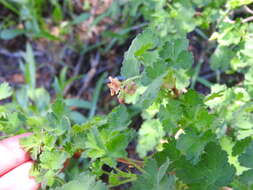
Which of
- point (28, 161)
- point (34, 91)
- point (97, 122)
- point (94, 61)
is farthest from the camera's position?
point (94, 61)

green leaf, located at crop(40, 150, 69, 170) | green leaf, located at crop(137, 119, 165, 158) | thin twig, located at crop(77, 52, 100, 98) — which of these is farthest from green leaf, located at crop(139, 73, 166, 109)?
thin twig, located at crop(77, 52, 100, 98)

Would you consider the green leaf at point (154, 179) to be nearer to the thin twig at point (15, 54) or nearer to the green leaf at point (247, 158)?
the green leaf at point (247, 158)

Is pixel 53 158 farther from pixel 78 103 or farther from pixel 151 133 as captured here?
pixel 78 103

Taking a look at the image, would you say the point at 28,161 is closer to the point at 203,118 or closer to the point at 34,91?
the point at 203,118

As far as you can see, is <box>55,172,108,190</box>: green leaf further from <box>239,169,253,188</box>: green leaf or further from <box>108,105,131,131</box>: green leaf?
<box>239,169,253,188</box>: green leaf

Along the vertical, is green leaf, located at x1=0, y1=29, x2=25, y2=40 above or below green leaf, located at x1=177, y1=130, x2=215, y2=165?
above

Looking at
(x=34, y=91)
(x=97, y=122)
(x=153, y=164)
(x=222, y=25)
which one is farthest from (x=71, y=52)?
(x=153, y=164)
